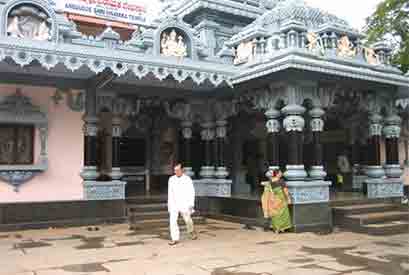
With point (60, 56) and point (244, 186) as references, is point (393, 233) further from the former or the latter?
point (60, 56)

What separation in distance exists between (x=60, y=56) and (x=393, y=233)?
7371 mm

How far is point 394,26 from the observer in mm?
12789

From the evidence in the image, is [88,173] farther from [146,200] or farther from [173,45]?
[173,45]

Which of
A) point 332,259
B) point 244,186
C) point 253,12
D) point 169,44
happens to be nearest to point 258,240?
point 332,259

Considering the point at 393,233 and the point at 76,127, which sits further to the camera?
the point at 76,127

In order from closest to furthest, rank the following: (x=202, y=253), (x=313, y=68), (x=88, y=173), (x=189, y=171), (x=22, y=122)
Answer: (x=202, y=253), (x=313, y=68), (x=22, y=122), (x=88, y=173), (x=189, y=171)

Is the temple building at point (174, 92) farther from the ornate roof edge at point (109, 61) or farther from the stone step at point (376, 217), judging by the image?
the stone step at point (376, 217)

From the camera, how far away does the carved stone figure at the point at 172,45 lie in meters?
9.62

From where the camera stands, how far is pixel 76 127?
10.4 meters

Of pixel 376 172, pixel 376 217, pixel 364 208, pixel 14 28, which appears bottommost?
pixel 376 217

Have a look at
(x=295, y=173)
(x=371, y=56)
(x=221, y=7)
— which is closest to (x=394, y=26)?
(x=371, y=56)

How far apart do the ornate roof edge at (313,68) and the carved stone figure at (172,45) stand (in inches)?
52.3

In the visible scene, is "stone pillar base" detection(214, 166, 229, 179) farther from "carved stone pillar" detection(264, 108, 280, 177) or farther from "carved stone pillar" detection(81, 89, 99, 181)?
"carved stone pillar" detection(81, 89, 99, 181)

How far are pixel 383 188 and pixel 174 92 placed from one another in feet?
18.9
